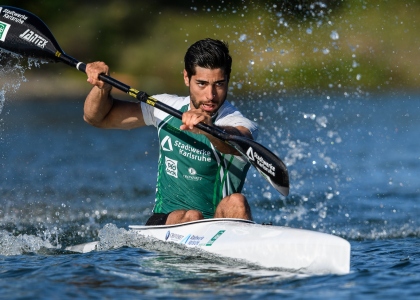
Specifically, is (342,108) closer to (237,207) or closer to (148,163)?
(148,163)

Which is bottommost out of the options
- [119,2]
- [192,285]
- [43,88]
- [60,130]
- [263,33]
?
[192,285]

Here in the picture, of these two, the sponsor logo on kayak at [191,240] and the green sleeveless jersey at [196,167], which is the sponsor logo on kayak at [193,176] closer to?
the green sleeveless jersey at [196,167]

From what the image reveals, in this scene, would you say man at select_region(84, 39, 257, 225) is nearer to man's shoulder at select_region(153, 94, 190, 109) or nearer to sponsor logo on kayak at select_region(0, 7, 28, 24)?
man's shoulder at select_region(153, 94, 190, 109)

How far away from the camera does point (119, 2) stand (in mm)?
42812

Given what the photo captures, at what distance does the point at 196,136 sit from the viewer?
6.85 m

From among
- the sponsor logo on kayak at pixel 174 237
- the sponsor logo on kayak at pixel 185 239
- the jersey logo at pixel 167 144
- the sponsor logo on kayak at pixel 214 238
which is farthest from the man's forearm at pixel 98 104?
the sponsor logo on kayak at pixel 214 238

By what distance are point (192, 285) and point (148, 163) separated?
1008cm

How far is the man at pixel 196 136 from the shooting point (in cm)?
659

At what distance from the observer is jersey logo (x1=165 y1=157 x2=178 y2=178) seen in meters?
6.95

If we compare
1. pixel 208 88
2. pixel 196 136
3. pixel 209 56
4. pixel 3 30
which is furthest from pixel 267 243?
pixel 3 30

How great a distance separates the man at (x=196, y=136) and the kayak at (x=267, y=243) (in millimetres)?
146

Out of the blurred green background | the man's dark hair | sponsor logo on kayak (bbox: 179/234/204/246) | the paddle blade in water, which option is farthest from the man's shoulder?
the blurred green background

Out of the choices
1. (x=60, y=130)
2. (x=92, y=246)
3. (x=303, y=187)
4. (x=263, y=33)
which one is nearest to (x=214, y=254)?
(x=92, y=246)

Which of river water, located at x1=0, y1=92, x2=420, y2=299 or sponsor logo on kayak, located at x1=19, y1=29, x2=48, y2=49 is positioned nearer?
river water, located at x1=0, y1=92, x2=420, y2=299
